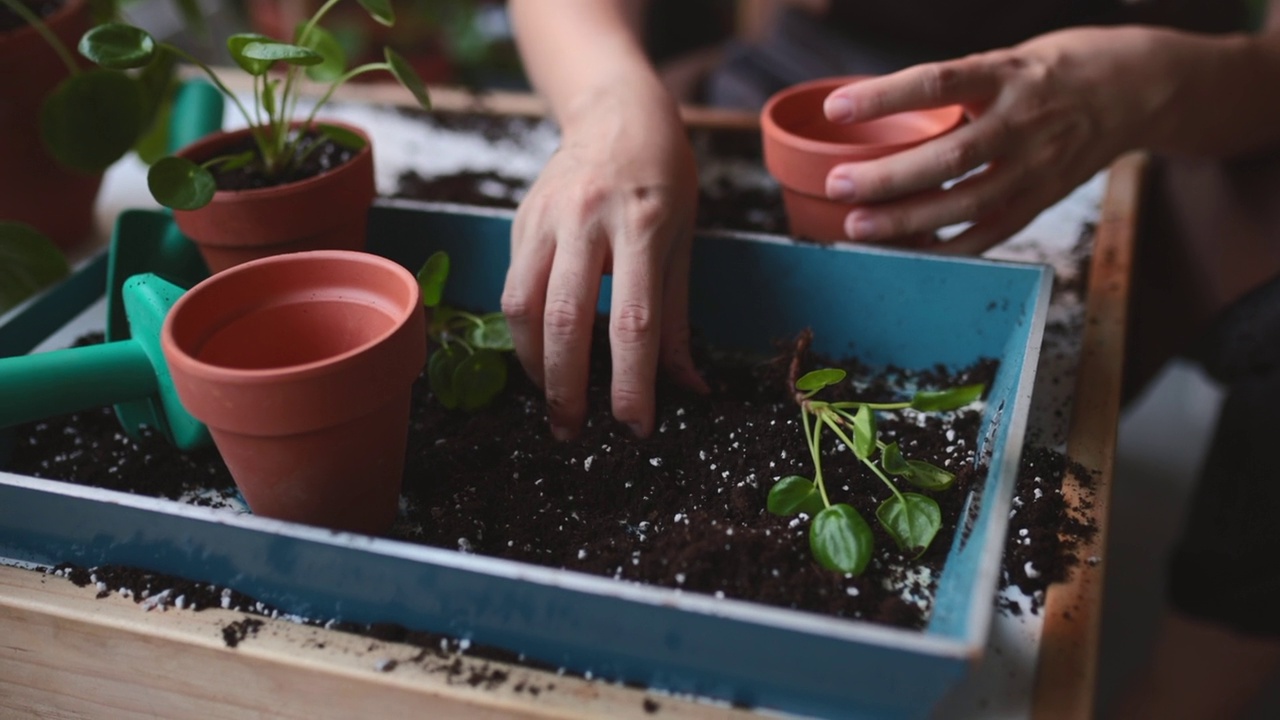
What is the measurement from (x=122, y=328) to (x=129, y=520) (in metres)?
0.26

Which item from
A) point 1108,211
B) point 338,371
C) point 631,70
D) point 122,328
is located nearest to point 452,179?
point 631,70

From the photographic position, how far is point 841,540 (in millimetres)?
550

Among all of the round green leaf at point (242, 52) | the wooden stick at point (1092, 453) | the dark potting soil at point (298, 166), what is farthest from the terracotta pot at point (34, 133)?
the wooden stick at point (1092, 453)

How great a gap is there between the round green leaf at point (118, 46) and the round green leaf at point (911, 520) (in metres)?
0.61

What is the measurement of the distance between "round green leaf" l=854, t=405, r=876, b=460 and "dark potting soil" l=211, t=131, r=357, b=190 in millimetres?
505

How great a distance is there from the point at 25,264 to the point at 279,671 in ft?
1.71

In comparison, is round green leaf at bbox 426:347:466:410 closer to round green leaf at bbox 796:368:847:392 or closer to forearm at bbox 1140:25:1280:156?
round green leaf at bbox 796:368:847:392

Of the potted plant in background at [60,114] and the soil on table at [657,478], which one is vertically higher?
the potted plant in background at [60,114]

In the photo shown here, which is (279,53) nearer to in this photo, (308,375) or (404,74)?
(404,74)

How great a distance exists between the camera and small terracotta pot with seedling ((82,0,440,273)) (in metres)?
0.67

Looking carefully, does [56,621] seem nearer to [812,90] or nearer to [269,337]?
[269,337]

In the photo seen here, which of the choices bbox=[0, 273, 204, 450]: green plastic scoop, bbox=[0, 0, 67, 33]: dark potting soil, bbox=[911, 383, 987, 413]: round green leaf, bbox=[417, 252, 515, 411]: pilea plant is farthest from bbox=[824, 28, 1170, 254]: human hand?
bbox=[0, 0, 67, 33]: dark potting soil

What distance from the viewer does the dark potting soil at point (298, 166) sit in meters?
0.77

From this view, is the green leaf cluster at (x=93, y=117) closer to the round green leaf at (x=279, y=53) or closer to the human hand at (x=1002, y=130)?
the round green leaf at (x=279, y=53)
